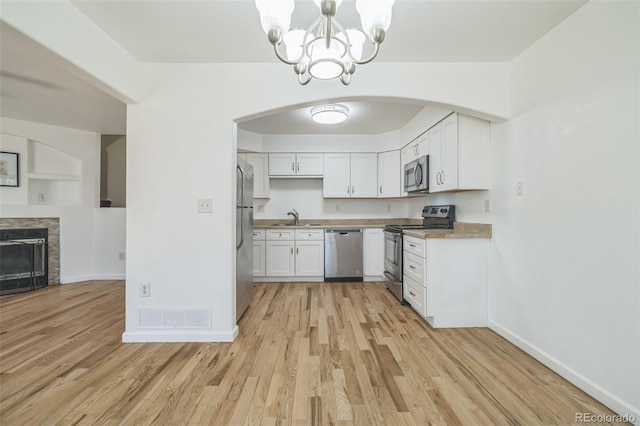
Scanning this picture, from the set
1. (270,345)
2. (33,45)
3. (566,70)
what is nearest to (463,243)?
(566,70)

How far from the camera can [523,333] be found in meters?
2.09

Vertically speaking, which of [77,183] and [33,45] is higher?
[33,45]

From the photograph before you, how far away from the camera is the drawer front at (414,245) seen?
8.59ft

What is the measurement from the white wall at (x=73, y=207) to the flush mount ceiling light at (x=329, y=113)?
364cm

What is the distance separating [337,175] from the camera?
4395mm

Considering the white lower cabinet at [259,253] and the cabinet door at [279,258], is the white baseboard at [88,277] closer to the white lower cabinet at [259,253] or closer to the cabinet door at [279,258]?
the white lower cabinet at [259,253]

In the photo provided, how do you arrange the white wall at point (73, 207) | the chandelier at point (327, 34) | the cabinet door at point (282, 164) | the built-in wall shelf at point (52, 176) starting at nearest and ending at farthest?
the chandelier at point (327, 34)
the white wall at point (73, 207)
the built-in wall shelf at point (52, 176)
the cabinet door at point (282, 164)

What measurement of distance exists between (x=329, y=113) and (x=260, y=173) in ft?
6.04

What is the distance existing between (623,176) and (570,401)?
130cm

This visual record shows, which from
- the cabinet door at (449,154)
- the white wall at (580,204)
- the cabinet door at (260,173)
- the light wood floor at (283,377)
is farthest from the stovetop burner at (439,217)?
the cabinet door at (260,173)

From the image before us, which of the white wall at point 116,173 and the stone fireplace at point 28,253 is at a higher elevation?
the white wall at point 116,173

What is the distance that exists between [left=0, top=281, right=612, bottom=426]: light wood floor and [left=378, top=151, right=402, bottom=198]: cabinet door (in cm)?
212

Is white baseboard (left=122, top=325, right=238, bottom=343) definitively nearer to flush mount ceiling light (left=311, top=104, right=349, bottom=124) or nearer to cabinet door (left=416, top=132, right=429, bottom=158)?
flush mount ceiling light (left=311, top=104, right=349, bottom=124)

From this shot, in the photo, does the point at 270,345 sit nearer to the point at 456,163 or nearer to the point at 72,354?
the point at 72,354
